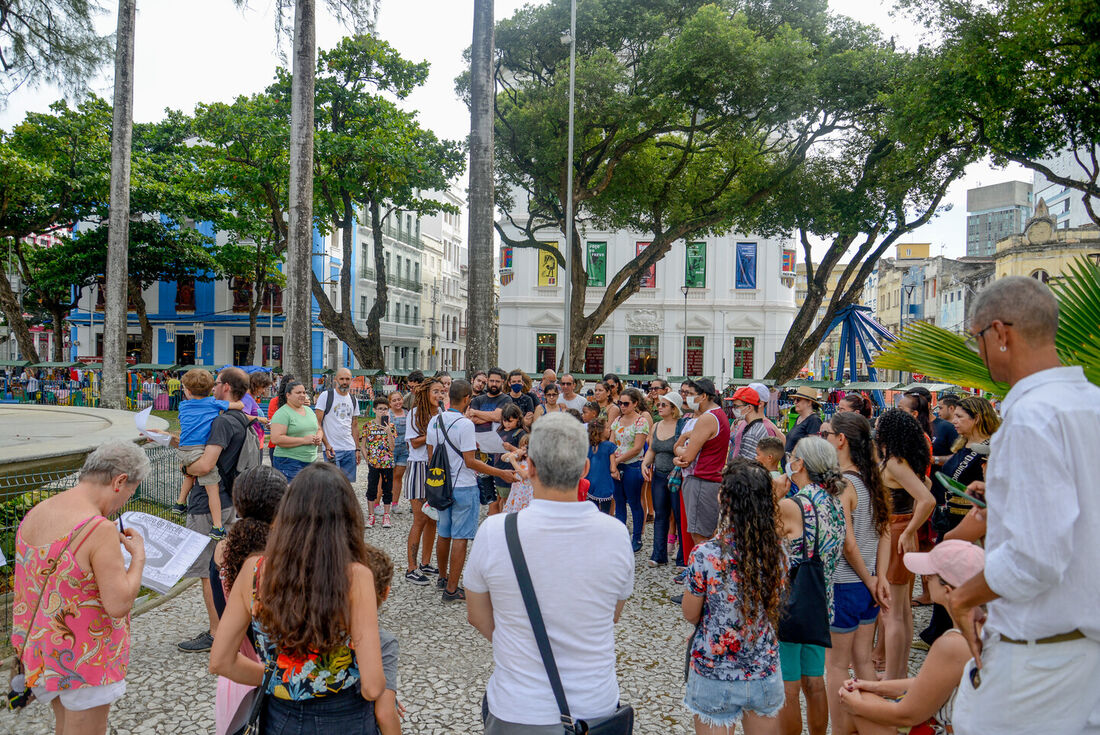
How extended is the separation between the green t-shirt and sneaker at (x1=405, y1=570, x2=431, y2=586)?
56.9 inches

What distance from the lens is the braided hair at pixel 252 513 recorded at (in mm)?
2832

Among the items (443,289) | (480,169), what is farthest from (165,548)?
(443,289)

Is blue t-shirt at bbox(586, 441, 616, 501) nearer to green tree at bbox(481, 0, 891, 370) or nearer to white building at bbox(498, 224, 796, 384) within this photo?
green tree at bbox(481, 0, 891, 370)

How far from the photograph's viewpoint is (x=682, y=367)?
4634 cm

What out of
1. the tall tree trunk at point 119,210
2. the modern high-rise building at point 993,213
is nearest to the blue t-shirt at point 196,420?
the tall tree trunk at point 119,210

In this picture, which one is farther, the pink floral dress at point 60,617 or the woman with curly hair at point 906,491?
the woman with curly hair at point 906,491

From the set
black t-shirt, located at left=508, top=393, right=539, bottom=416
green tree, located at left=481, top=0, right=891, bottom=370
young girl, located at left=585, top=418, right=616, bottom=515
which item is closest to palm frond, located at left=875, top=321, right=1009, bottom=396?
young girl, located at left=585, top=418, right=616, bottom=515

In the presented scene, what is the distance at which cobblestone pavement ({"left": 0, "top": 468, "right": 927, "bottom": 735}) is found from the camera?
4.02m

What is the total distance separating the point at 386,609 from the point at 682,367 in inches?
1640

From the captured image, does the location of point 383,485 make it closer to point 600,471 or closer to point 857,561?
point 600,471

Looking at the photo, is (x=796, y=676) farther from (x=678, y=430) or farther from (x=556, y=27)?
(x=556, y=27)

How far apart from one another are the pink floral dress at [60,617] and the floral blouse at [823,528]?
9.91 ft

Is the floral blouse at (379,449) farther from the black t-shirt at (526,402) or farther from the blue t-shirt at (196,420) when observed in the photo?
the blue t-shirt at (196,420)

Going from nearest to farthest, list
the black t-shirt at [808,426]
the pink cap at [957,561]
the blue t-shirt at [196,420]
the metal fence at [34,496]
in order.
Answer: the pink cap at [957,561], the metal fence at [34,496], the blue t-shirt at [196,420], the black t-shirt at [808,426]
